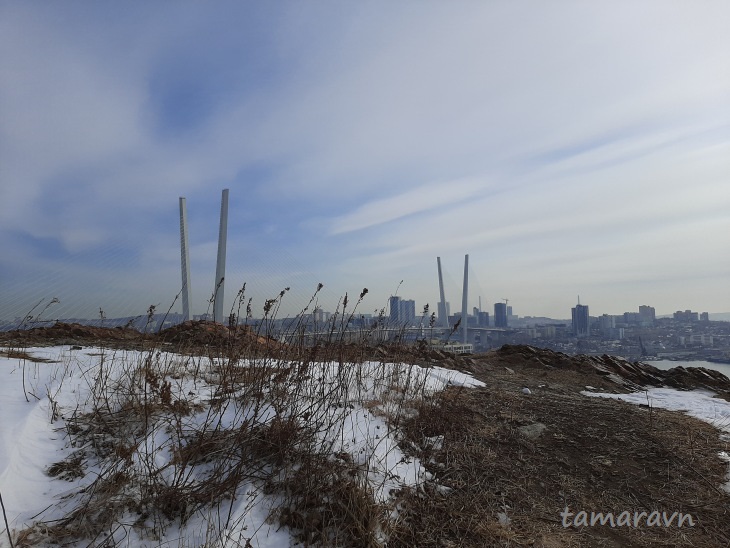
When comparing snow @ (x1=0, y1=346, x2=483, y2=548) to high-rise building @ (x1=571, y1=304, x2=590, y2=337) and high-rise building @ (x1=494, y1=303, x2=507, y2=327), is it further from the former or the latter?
high-rise building @ (x1=494, y1=303, x2=507, y2=327)

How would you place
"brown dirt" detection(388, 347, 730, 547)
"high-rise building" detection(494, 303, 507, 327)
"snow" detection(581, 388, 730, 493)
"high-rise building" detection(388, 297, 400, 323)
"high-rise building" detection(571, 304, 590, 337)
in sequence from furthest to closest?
1. "high-rise building" detection(494, 303, 507, 327)
2. "high-rise building" detection(571, 304, 590, 337)
3. "high-rise building" detection(388, 297, 400, 323)
4. "snow" detection(581, 388, 730, 493)
5. "brown dirt" detection(388, 347, 730, 547)

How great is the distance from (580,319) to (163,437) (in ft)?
73.0

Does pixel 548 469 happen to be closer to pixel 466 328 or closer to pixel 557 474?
pixel 557 474

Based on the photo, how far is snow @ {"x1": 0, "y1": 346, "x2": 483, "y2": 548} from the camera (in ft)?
7.98

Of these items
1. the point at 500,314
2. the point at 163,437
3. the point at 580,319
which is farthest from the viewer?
the point at 500,314

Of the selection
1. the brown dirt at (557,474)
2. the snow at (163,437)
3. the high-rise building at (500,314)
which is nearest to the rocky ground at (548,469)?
the brown dirt at (557,474)

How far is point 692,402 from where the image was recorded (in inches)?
286

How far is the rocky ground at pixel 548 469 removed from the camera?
2.86 meters

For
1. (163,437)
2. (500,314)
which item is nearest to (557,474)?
(163,437)

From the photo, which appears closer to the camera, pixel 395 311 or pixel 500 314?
pixel 395 311

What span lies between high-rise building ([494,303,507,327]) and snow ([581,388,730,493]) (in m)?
22.7

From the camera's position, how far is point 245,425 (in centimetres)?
288

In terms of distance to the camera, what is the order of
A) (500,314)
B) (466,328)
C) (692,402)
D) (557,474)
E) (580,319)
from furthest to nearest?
(500,314) → (466,328) → (580,319) → (692,402) → (557,474)

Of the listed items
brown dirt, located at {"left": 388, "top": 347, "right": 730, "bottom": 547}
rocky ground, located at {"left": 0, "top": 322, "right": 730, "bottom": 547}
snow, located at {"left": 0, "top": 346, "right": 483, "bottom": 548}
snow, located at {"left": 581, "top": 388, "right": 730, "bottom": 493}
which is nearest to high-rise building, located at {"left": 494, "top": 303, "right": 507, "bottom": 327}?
snow, located at {"left": 581, "top": 388, "right": 730, "bottom": 493}
